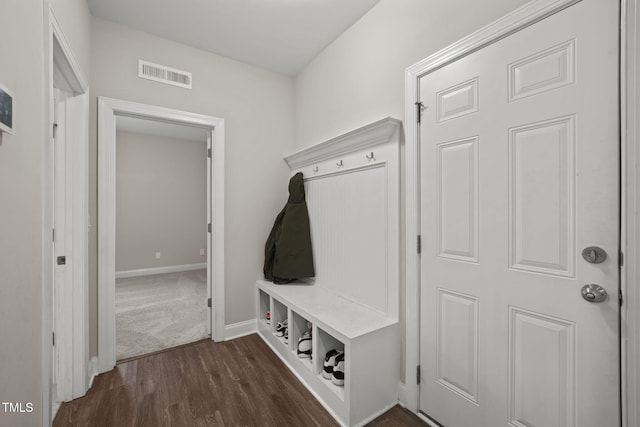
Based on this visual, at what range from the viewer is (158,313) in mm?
3090

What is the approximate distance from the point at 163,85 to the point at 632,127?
277 centimetres

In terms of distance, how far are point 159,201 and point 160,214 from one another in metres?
0.24

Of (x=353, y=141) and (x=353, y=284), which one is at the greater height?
(x=353, y=141)

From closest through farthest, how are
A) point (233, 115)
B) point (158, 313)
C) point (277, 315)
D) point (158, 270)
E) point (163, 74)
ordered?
1. point (163, 74)
2. point (277, 315)
3. point (233, 115)
4. point (158, 313)
5. point (158, 270)

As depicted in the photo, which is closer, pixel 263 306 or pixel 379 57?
pixel 379 57

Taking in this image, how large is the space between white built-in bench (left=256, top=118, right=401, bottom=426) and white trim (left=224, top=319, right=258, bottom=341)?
226 mm

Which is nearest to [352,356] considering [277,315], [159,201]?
[277,315]

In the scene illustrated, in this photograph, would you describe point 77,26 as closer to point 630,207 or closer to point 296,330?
point 296,330

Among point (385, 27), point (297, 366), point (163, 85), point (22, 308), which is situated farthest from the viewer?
point (163, 85)

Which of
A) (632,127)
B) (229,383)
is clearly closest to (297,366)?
(229,383)

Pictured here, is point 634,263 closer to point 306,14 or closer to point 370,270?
point 370,270

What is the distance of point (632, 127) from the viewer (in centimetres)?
88

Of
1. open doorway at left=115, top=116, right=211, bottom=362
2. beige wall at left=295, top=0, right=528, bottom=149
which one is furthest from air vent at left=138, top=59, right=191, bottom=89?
open doorway at left=115, top=116, right=211, bottom=362

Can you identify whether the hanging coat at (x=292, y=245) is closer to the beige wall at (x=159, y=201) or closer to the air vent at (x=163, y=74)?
the air vent at (x=163, y=74)
